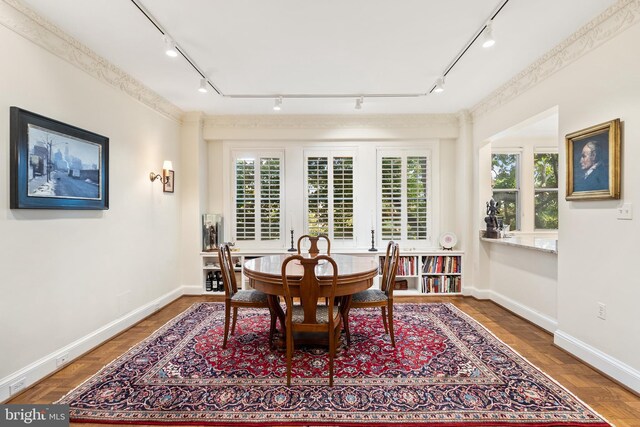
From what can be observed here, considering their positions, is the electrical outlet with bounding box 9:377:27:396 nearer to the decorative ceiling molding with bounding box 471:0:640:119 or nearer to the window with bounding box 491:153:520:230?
the decorative ceiling molding with bounding box 471:0:640:119

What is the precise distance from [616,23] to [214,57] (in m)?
3.32

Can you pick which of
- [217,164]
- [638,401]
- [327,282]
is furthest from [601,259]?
[217,164]

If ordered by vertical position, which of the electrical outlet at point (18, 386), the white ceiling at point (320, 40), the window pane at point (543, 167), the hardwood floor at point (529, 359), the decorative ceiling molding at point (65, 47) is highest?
the white ceiling at point (320, 40)

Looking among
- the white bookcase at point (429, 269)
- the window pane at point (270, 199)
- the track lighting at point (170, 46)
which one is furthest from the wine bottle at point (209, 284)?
the track lighting at point (170, 46)

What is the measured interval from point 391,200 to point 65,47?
4185mm

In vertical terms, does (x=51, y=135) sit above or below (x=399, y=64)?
below

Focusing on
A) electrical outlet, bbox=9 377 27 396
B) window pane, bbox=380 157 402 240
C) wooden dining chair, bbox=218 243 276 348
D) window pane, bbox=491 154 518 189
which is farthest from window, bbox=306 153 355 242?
Result: electrical outlet, bbox=9 377 27 396

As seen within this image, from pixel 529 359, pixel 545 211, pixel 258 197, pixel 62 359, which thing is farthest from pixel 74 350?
pixel 545 211

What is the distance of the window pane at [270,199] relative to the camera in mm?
4797

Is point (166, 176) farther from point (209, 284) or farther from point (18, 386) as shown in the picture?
point (18, 386)

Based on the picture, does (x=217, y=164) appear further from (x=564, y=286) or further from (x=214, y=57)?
(x=564, y=286)

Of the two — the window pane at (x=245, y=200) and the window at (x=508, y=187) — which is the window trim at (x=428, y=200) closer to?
the window at (x=508, y=187)

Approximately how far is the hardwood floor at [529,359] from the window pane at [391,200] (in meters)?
1.54

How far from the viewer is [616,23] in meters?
2.21
